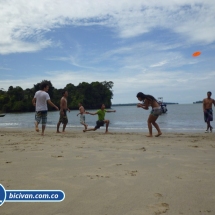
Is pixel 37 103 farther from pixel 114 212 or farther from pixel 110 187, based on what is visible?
pixel 114 212

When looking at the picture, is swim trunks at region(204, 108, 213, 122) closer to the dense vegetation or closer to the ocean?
the ocean

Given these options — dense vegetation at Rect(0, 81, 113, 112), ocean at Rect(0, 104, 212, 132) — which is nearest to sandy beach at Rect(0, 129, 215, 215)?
Answer: ocean at Rect(0, 104, 212, 132)

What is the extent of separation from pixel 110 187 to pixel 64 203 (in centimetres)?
60

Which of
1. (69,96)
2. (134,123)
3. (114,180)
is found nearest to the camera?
(114,180)

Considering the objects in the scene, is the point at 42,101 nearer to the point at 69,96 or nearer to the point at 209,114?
the point at 209,114

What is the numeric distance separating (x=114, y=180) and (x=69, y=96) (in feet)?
274

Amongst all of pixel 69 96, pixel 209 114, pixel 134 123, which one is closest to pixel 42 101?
pixel 209 114

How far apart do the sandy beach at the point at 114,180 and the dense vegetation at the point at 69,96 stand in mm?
62236

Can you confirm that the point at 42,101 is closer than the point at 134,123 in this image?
Yes

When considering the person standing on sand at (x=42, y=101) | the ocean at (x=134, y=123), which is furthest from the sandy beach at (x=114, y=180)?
the ocean at (x=134, y=123)

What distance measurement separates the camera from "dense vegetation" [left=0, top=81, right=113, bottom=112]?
6856cm

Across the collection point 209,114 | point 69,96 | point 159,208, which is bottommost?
point 159,208

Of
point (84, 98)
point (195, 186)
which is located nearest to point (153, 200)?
point (195, 186)

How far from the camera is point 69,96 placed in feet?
280
